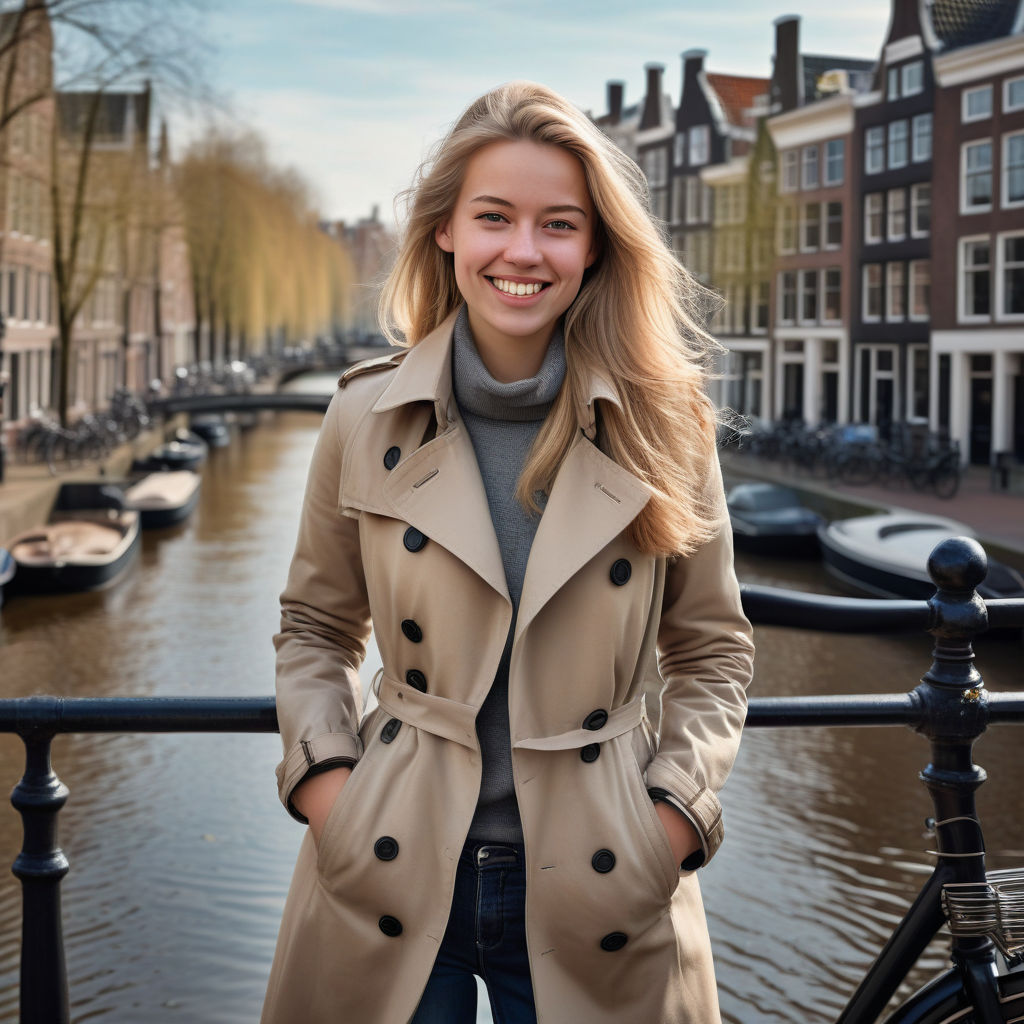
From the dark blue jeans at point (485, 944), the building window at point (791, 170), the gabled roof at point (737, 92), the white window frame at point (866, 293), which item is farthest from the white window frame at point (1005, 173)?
the dark blue jeans at point (485, 944)

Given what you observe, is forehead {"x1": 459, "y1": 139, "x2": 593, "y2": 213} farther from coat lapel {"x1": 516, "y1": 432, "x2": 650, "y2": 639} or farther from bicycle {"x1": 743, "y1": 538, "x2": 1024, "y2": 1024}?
bicycle {"x1": 743, "y1": 538, "x2": 1024, "y2": 1024}

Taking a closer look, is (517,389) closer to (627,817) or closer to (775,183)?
(627,817)

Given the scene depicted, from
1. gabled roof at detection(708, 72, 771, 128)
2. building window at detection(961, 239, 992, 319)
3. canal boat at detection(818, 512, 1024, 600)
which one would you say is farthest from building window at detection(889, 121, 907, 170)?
gabled roof at detection(708, 72, 771, 128)

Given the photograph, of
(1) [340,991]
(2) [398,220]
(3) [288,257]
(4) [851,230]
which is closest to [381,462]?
(2) [398,220]

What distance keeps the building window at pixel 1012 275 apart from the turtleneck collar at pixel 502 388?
19436 mm

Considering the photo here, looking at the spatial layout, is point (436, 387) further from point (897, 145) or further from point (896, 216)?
point (897, 145)

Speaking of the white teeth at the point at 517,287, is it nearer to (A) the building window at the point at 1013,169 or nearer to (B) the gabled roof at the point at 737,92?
(A) the building window at the point at 1013,169

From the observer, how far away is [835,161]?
25.1 meters

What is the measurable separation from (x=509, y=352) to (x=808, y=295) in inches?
1017

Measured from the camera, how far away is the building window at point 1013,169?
63.0 feet

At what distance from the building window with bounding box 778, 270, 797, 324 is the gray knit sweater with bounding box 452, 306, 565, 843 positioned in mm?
26191

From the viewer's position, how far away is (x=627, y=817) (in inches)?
51.3

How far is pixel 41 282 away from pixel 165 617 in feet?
45.9

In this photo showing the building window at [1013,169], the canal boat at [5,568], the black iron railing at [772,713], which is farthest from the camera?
the building window at [1013,169]
